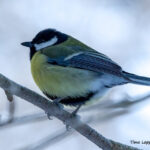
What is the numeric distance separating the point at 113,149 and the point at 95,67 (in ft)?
2.05

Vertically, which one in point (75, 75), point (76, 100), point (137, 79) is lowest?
point (76, 100)

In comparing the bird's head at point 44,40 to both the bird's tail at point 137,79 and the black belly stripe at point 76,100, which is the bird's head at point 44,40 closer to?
the black belly stripe at point 76,100

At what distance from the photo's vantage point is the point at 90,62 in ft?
7.26

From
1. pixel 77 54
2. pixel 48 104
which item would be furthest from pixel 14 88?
pixel 77 54

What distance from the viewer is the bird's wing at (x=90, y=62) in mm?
2105

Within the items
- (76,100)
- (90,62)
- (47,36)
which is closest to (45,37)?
(47,36)

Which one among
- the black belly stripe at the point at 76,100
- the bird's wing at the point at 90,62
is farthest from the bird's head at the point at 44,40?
the black belly stripe at the point at 76,100

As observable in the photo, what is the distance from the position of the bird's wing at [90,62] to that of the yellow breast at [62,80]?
0.12 feet

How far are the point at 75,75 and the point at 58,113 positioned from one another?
523 millimetres

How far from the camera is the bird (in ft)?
6.82

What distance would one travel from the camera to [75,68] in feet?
7.22

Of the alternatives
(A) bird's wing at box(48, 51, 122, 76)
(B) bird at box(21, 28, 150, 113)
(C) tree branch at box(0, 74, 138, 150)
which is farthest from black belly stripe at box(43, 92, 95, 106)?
(C) tree branch at box(0, 74, 138, 150)

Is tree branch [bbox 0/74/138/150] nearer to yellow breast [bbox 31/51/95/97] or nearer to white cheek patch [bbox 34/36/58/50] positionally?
yellow breast [bbox 31/51/95/97]

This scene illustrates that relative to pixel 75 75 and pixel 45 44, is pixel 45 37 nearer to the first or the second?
pixel 45 44
